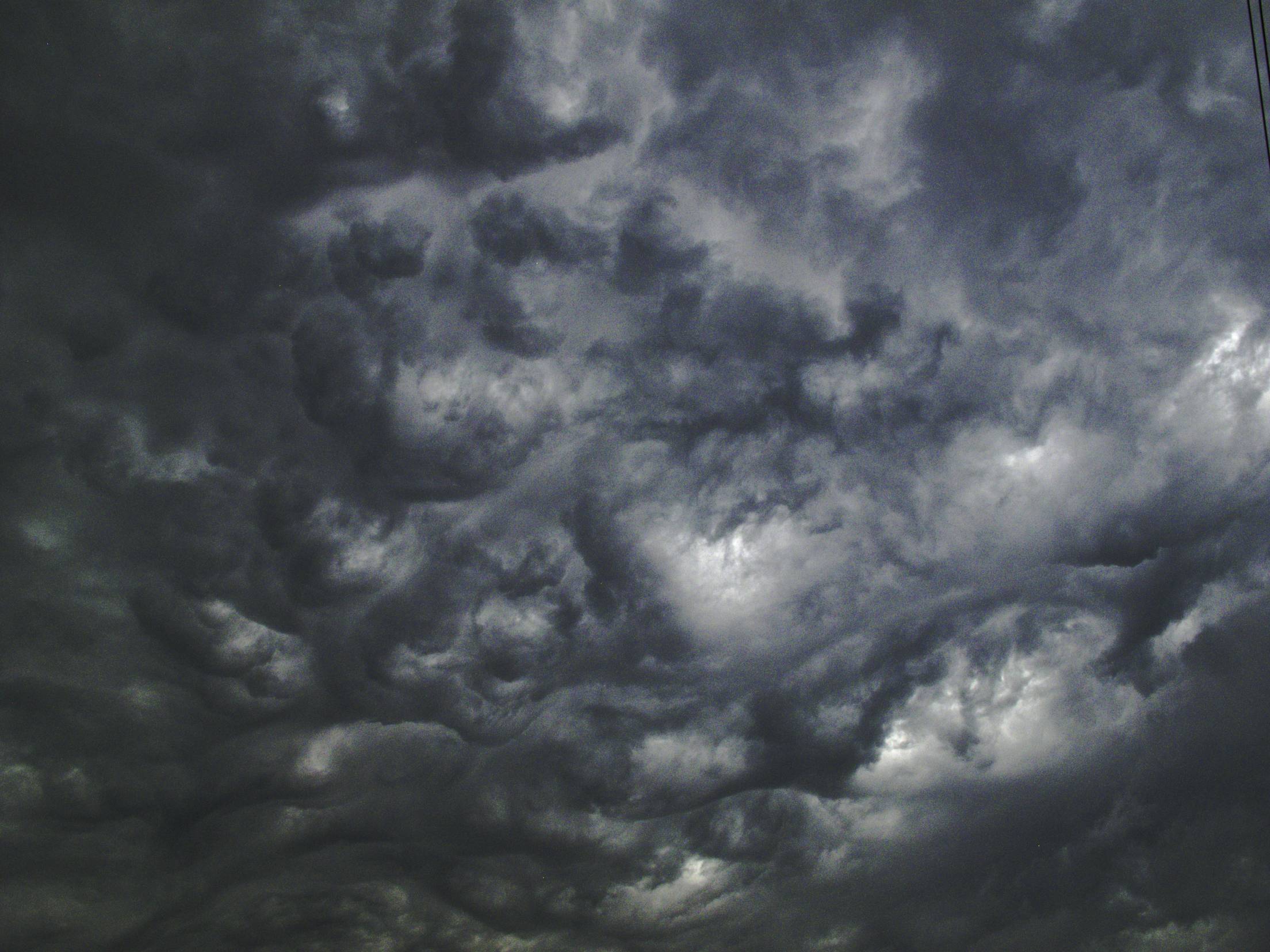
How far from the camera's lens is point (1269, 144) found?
16.6m

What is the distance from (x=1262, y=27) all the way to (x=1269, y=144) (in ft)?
10.9

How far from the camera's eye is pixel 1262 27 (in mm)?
17688

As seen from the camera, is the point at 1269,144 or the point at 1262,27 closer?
the point at 1269,144

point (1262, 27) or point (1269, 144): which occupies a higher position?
point (1262, 27)
